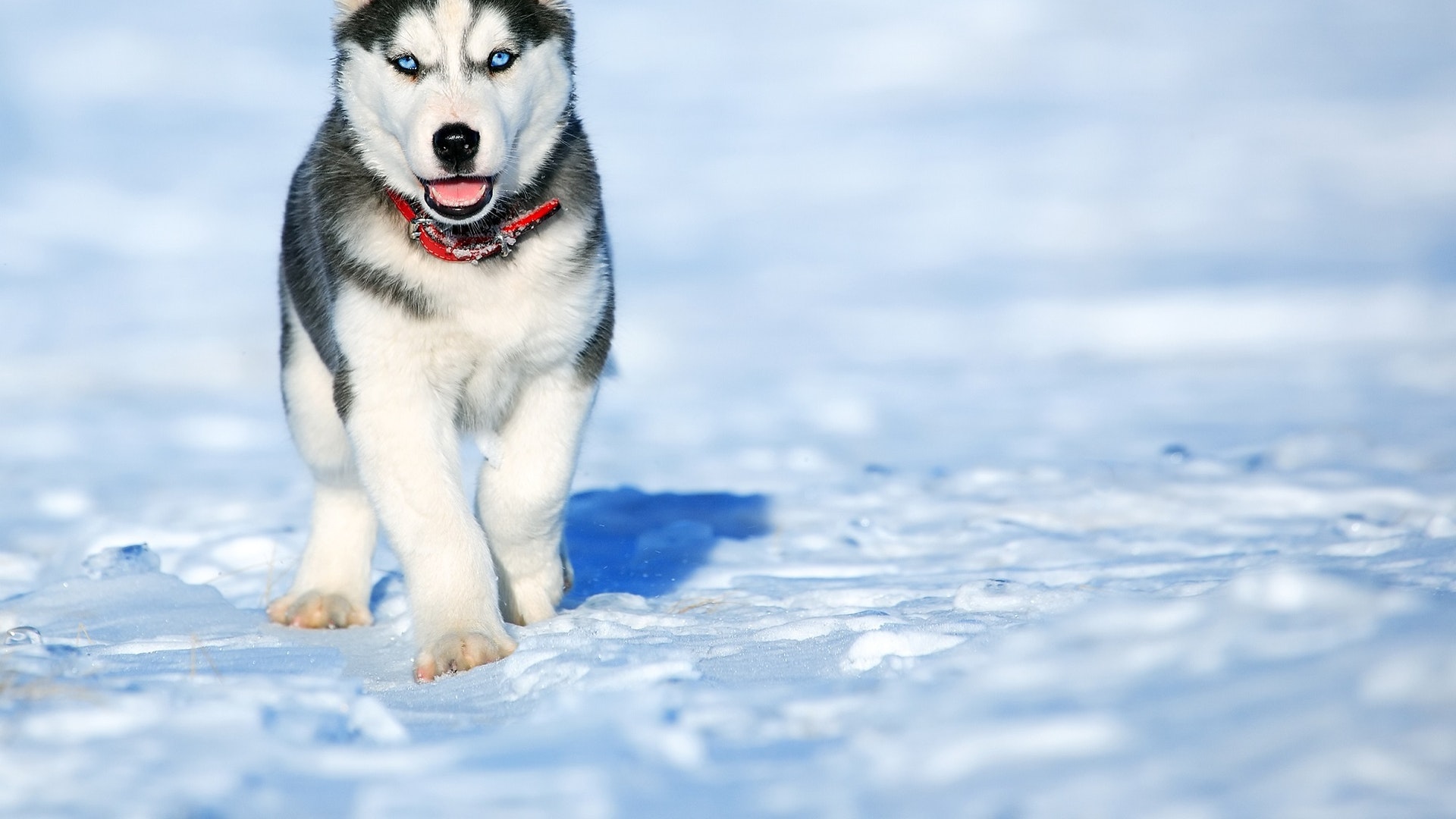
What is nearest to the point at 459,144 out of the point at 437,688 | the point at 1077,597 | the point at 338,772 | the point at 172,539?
Result: the point at 437,688

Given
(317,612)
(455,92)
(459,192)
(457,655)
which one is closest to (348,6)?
(455,92)

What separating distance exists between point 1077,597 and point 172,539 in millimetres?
3373

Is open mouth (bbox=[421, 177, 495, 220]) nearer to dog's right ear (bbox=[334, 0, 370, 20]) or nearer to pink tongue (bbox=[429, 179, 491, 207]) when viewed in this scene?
pink tongue (bbox=[429, 179, 491, 207])

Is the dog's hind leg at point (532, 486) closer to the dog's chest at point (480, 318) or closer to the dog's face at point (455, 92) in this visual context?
the dog's chest at point (480, 318)

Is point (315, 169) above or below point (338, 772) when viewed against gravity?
above

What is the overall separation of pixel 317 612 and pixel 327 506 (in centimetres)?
37

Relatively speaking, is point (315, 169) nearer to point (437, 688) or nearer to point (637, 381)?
point (437, 688)

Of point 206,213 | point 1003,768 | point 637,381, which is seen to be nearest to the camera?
point 1003,768

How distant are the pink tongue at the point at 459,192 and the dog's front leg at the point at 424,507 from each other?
17.2 inches

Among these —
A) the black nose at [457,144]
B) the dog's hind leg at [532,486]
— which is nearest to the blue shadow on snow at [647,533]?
the dog's hind leg at [532,486]

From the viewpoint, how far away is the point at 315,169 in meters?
A: 4.22

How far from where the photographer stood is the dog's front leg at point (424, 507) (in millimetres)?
3557

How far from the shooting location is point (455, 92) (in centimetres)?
359

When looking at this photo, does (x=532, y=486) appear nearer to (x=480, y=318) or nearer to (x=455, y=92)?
(x=480, y=318)
